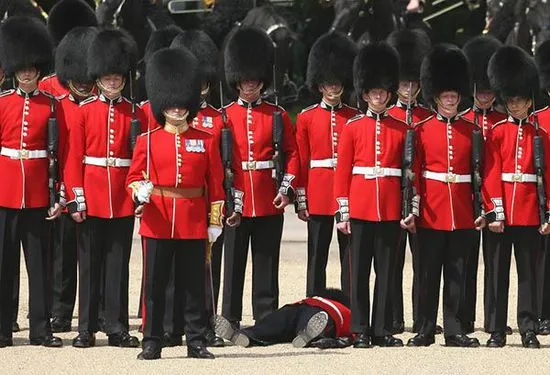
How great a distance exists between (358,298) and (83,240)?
130 cm

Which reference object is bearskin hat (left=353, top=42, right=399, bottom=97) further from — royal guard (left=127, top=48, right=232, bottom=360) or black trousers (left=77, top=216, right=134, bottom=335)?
black trousers (left=77, top=216, right=134, bottom=335)

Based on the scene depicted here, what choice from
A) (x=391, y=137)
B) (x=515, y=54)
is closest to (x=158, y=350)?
(x=391, y=137)

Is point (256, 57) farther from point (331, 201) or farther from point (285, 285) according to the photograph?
point (285, 285)

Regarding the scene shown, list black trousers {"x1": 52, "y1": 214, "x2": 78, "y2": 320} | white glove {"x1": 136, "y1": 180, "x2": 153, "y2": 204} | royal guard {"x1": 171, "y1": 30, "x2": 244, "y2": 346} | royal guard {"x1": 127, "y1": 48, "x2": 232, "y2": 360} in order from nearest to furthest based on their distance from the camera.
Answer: white glove {"x1": 136, "y1": 180, "x2": 153, "y2": 204} → royal guard {"x1": 127, "y1": 48, "x2": 232, "y2": 360} → royal guard {"x1": 171, "y1": 30, "x2": 244, "y2": 346} → black trousers {"x1": 52, "y1": 214, "x2": 78, "y2": 320}

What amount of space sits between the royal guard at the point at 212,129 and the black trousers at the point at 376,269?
1.90ft

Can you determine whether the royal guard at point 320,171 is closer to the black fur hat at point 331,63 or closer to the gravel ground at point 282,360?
the black fur hat at point 331,63

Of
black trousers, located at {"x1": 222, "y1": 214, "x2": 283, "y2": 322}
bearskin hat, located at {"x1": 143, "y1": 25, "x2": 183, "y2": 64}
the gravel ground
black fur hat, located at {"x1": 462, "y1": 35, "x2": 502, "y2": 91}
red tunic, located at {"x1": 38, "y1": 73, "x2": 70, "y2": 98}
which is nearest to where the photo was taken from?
the gravel ground

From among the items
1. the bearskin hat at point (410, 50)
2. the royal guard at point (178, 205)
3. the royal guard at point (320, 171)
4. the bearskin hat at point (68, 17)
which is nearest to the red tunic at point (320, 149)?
the royal guard at point (320, 171)

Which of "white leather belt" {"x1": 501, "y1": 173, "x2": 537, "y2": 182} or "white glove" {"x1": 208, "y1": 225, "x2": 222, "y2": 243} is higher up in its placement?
→ "white leather belt" {"x1": 501, "y1": 173, "x2": 537, "y2": 182}

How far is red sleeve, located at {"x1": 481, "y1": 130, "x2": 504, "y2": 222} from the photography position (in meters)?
10.4

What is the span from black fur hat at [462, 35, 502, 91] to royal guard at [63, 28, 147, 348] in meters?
1.93

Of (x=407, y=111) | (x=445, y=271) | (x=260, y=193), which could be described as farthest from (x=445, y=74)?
(x=260, y=193)

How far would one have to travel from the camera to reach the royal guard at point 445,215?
412 inches

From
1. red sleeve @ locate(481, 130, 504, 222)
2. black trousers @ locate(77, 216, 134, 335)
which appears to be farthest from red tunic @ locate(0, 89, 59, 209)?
red sleeve @ locate(481, 130, 504, 222)
